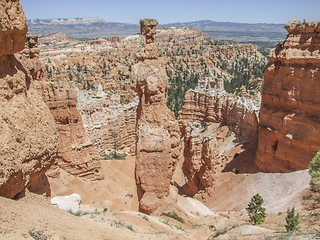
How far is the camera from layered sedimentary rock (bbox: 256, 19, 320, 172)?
17.9m

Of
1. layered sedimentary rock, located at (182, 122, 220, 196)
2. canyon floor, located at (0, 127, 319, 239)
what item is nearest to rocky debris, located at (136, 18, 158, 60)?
canyon floor, located at (0, 127, 319, 239)

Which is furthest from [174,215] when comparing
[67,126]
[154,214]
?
[67,126]

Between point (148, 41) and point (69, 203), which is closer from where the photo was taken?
point (69, 203)

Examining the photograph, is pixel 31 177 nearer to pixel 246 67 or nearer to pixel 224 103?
pixel 224 103

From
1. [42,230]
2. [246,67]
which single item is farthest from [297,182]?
[246,67]

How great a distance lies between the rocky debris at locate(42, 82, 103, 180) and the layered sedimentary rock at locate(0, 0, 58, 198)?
8.07m

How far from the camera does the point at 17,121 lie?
6.39m

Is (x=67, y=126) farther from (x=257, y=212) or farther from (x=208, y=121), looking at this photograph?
(x=208, y=121)

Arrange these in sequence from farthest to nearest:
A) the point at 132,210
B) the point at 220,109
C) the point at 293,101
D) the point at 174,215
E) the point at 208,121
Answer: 1. the point at 208,121
2. the point at 220,109
3. the point at 293,101
4. the point at 132,210
5. the point at 174,215

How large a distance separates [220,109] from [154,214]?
24.5 m

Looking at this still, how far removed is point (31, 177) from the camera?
6.75 m

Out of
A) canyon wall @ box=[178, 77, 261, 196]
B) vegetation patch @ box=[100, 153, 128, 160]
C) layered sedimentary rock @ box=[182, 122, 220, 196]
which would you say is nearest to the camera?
layered sedimentary rock @ box=[182, 122, 220, 196]

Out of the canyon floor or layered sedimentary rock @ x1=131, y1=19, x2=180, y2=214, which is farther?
layered sedimentary rock @ x1=131, y1=19, x2=180, y2=214

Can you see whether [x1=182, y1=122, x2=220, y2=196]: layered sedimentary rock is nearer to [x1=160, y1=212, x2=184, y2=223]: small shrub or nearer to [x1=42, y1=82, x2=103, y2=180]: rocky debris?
[x1=160, y1=212, x2=184, y2=223]: small shrub
